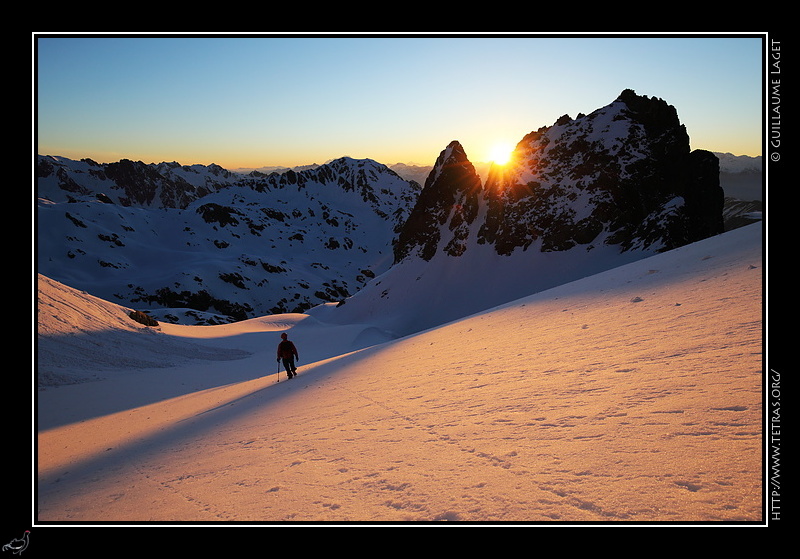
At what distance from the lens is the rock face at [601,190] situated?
43281 mm

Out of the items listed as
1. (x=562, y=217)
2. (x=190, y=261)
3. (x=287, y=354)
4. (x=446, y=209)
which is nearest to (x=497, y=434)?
(x=287, y=354)

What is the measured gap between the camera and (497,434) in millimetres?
4004

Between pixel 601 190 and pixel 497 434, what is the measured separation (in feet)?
173

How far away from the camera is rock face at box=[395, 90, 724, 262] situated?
4328cm

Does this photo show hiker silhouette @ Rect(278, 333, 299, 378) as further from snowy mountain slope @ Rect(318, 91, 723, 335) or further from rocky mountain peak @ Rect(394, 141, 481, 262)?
rocky mountain peak @ Rect(394, 141, 481, 262)

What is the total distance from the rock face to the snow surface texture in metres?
37.0

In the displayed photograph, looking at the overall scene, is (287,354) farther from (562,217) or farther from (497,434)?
(562,217)

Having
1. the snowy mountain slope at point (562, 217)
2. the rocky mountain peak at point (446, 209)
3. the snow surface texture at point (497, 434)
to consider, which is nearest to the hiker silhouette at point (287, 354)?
the snow surface texture at point (497, 434)
